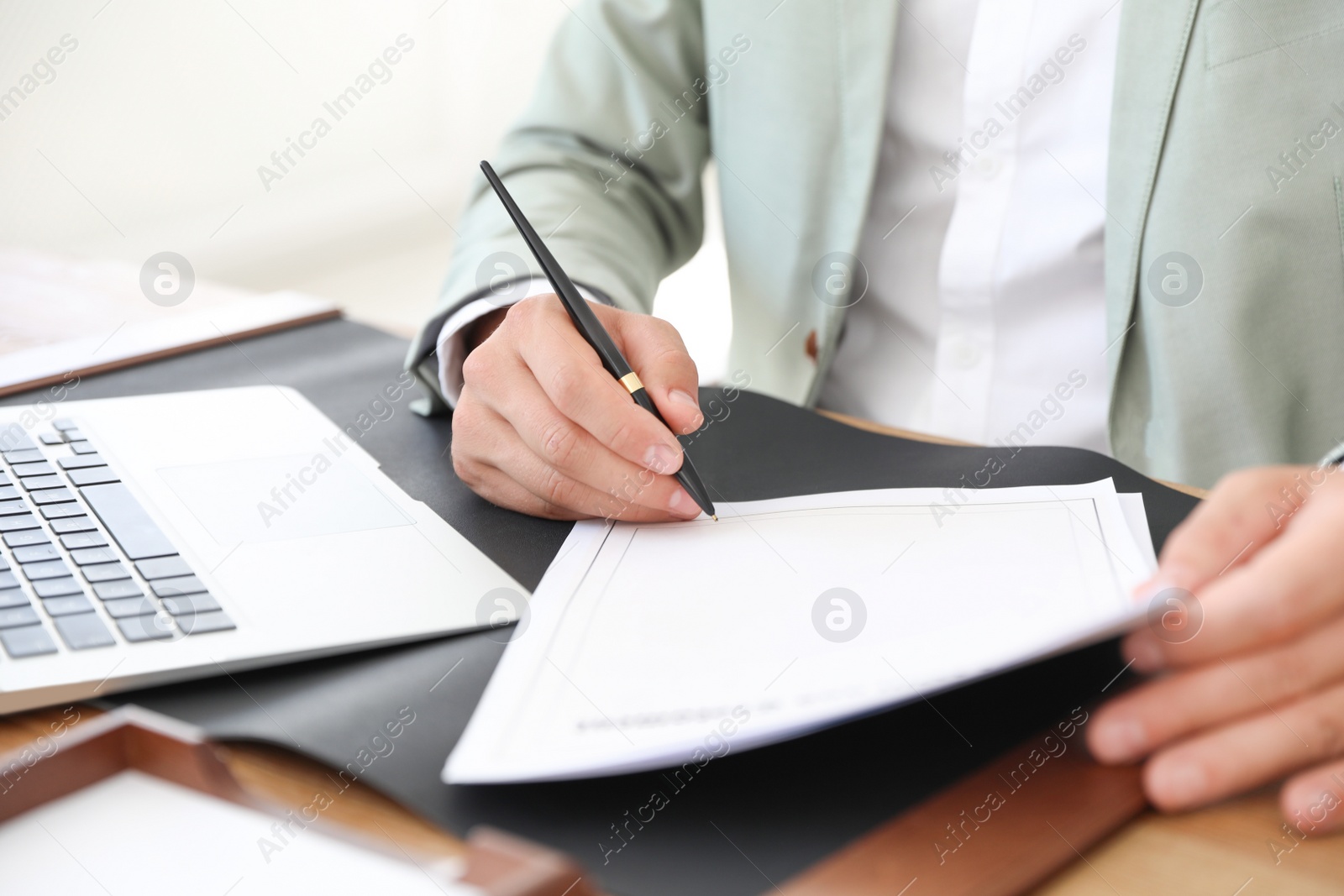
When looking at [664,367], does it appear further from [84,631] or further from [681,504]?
[84,631]

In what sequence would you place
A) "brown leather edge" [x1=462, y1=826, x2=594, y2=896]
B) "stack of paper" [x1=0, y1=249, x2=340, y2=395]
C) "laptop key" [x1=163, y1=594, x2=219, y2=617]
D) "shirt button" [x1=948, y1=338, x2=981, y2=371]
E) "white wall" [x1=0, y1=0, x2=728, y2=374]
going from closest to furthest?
1. "brown leather edge" [x1=462, y1=826, x2=594, y2=896]
2. "laptop key" [x1=163, y1=594, x2=219, y2=617]
3. "stack of paper" [x1=0, y1=249, x2=340, y2=395]
4. "shirt button" [x1=948, y1=338, x2=981, y2=371]
5. "white wall" [x1=0, y1=0, x2=728, y2=374]

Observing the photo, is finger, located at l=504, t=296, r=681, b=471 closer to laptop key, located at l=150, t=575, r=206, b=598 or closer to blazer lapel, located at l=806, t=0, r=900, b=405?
laptop key, located at l=150, t=575, r=206, b=598

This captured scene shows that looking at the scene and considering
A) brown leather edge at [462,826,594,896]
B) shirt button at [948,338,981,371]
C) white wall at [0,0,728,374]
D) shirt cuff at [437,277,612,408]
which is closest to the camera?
brown leather edge at [462,826,594,896]

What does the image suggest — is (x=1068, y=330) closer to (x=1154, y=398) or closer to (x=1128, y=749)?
(x=1154, y=398)

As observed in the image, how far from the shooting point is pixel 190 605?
53 centimetres

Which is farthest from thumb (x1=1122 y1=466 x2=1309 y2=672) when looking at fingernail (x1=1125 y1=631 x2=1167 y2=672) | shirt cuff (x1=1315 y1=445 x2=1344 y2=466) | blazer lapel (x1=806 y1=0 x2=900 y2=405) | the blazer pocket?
blazer lapel (x1=806 y1=0 x2=900 y2=405)

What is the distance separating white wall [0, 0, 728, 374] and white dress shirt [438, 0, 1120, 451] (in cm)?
121

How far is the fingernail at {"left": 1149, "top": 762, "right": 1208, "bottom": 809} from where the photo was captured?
1.41 ft

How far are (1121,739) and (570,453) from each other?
35 cm

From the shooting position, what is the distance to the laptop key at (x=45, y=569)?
1.77 feet

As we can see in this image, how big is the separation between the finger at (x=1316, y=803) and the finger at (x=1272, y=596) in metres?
0.06

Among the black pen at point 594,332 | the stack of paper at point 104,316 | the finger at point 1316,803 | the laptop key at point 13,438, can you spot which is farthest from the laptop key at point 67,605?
the finger at point 1316,803

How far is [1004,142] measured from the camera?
3.33 ft

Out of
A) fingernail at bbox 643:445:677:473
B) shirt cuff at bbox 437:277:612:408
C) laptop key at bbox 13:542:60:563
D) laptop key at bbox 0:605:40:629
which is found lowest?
laptop key at bbox 0:605:40:629
